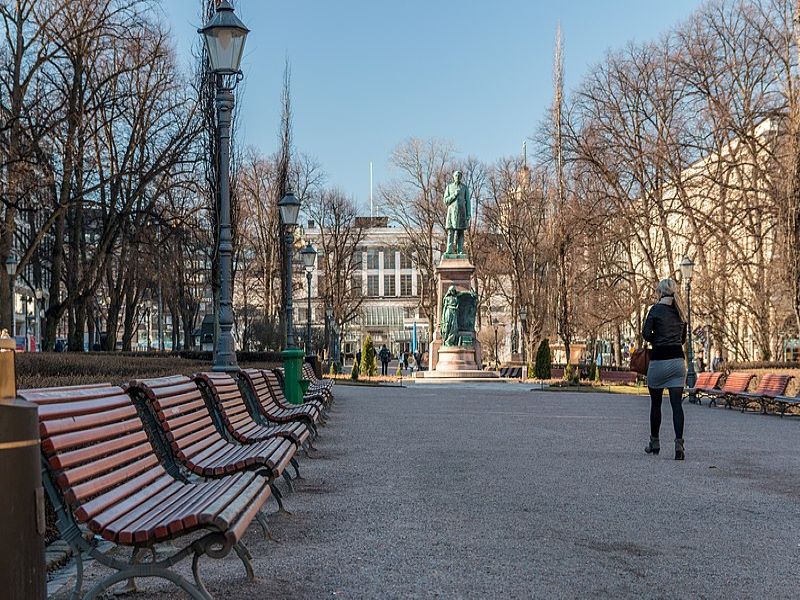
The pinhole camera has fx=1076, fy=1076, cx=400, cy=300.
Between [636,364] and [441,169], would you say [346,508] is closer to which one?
A: [636,364]

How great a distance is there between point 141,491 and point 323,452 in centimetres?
745

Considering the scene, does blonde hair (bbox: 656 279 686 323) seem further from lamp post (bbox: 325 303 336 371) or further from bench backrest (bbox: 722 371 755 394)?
lamp post (bbox: 325 303 336 371)

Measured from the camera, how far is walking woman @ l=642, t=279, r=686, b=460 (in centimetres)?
1127

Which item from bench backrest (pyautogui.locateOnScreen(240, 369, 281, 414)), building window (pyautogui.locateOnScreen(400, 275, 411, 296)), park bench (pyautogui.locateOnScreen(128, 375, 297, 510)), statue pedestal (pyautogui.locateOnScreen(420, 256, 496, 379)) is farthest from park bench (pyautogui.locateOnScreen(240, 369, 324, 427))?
building window (pyautogui.locateOnScreen(400, 275, 411, 296))

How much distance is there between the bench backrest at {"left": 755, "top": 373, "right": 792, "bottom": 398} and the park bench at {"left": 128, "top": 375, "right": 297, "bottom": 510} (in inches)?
601

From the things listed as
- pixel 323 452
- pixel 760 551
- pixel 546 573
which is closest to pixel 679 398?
pixel 323 452

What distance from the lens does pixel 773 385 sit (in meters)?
21.1

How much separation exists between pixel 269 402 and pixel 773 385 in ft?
41.2

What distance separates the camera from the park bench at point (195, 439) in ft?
19.7

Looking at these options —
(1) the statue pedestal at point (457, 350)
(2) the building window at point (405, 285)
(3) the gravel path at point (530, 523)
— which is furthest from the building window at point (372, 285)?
(3) the gravel path at point (530, 523)

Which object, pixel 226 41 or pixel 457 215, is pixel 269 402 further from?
pixel 457 215

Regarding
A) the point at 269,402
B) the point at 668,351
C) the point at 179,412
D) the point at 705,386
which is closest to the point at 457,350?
the point at 705,386

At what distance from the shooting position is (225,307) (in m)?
12.6

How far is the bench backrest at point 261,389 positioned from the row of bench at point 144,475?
2984 millimetres
